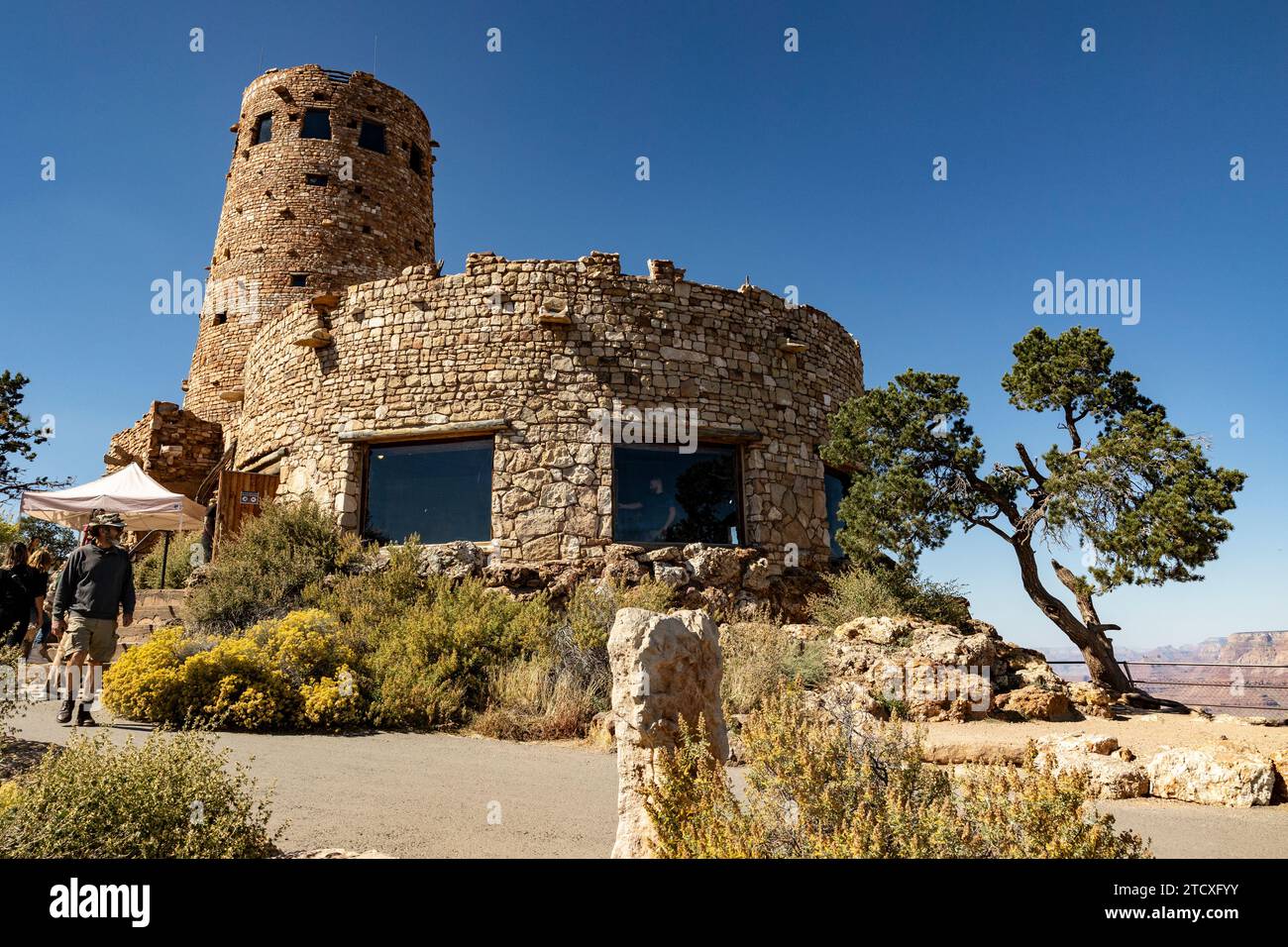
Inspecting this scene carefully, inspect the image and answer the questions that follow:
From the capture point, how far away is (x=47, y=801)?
3.25 metres

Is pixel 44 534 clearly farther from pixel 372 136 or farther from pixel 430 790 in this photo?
pixel 430 790

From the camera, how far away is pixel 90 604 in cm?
692

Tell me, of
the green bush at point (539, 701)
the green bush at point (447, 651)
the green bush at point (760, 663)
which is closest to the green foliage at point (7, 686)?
the green bush at point (447, 651)

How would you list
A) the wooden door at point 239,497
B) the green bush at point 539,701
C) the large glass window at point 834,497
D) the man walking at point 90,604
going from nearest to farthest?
the man walking at point 90,604, the green bush at point 539,701, the wooden door at point 239,497, the large glass window at point 834,497

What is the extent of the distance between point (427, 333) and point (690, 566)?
5682mm

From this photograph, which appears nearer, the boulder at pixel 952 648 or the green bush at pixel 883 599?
the boulder at pixel 952 648

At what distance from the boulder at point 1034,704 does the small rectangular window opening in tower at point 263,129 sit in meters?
23.4

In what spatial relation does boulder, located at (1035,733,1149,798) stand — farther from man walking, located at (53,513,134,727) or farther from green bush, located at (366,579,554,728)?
man walking, located at (53,513,134,727)

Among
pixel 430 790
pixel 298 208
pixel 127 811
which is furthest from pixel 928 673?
pixel 298 208

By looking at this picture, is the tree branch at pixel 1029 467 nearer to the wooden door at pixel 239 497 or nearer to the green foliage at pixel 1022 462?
the green foliage at pixel 1022 462

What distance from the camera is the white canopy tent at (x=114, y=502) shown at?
12.2m

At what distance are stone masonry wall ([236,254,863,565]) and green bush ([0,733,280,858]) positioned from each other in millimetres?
7723
